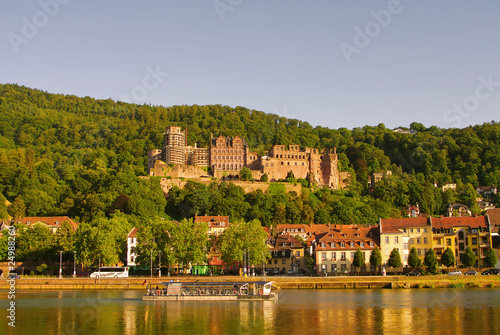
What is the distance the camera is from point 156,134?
186 meters

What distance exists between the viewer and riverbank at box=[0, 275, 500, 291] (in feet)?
226

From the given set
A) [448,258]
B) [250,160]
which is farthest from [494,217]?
[250,160]

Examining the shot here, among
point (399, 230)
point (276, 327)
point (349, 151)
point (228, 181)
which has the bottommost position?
point (276, 327)

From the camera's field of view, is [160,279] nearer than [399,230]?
Yes

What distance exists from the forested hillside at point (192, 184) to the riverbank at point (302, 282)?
32.6m

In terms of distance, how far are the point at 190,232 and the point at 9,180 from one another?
6417 centimetres

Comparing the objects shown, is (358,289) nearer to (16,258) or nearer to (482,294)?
(482,294)

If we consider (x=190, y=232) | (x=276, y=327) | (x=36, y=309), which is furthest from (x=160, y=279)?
(x=276, y=327)

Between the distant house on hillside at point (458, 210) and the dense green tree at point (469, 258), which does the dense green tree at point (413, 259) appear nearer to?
the dense green tree at point (469, 258)

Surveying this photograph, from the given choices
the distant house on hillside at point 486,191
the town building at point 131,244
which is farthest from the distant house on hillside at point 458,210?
the town building at point 131,244

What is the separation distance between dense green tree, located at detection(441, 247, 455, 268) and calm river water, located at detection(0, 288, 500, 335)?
1058 cm

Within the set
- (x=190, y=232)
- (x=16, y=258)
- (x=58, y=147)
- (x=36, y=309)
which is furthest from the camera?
(x=58, y=147)

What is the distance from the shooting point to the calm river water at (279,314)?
138 feet

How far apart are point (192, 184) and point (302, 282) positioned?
59174mm
